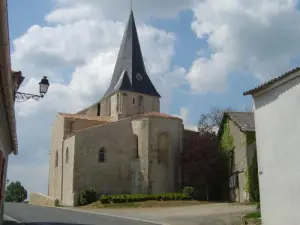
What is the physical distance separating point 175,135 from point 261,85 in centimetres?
2782

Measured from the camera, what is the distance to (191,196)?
117 ft

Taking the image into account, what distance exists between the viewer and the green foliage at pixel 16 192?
77113 mm

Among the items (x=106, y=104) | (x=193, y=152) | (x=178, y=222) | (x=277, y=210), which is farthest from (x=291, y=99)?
(x=106, y=104)

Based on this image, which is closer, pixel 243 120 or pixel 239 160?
pixel 239 160

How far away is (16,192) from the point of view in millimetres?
78688

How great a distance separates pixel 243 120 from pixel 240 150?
8.24 ft

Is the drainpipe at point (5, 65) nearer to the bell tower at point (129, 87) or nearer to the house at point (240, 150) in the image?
the house at point (240, 150)

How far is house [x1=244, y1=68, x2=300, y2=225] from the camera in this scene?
11914mm

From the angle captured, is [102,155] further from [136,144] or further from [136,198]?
[136,198]

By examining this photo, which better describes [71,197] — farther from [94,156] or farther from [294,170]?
[294,170]

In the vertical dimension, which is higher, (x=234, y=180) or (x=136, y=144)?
(x=136, y=144)

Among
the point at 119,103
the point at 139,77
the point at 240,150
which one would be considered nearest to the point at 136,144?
the point at 119,103

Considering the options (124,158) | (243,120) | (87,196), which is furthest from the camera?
(124,158)

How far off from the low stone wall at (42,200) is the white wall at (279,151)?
2753 cm
